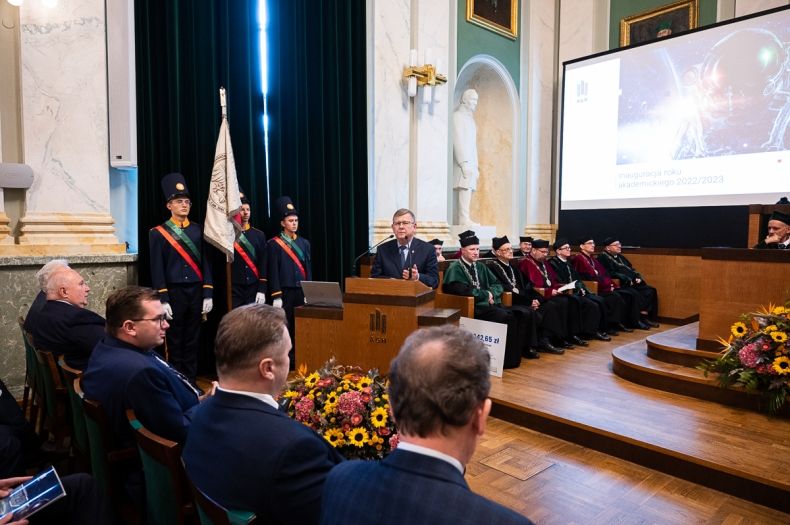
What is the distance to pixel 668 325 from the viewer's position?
7.02m

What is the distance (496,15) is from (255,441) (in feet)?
26.1

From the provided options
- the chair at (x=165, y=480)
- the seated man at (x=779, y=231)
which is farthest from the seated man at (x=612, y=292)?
the chair at (x=165, y=480)

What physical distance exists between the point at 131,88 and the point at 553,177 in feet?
21.7

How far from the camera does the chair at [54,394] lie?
2.31m

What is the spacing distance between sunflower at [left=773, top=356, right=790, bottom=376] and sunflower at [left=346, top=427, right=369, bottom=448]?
2779mm

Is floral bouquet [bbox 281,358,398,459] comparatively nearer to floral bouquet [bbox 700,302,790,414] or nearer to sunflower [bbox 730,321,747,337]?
floral bouquet [bbox 700,302,790,414]

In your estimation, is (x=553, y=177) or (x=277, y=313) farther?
(x=553, y=177)

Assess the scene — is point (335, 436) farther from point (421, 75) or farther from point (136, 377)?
point (421, 75)

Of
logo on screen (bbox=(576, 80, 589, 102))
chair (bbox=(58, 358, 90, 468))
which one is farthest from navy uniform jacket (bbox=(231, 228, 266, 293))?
logo on screen (bbox=(576, 80, 589, 102))

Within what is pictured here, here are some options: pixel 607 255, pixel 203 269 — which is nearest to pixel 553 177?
pixel 607 255

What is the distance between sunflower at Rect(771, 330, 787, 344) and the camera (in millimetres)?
3248

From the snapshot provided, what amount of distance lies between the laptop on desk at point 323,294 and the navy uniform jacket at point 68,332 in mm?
1424

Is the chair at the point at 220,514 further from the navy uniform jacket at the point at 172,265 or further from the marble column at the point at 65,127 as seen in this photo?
the marble column at the point at 65,127

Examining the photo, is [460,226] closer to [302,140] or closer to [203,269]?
[302,140]
